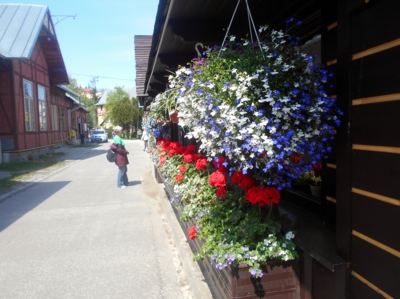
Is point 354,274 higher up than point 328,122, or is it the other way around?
point 328,122

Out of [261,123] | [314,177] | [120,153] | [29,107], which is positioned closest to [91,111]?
[29,107]

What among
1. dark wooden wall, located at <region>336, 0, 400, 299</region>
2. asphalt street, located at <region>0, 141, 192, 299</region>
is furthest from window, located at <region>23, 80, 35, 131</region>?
dark wooden wall, located at <region>336, 0, 400, 299</region>

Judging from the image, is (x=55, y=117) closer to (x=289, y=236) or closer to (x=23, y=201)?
(x=23, y=201)

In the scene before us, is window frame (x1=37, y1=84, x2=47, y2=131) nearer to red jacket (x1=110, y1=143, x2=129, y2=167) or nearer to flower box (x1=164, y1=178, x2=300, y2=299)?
red jacket (x1=110, y1=143, x2=129, y2=167)

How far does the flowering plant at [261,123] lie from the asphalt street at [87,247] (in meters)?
1.43

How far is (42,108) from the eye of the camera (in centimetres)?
1959

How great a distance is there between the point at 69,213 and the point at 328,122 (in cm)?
594

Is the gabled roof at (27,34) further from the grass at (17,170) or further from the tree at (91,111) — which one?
the tree at (91,111)

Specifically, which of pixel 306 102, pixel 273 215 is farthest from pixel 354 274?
pixel 306 102

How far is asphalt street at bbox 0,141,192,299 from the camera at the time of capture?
3.49m

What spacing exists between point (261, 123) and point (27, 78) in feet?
59.0

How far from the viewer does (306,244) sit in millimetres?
2186

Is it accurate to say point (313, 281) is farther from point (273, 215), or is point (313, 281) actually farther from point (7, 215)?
point (7, 215)

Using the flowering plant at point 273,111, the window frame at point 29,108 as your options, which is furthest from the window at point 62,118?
the flowering plant at point 273,111
